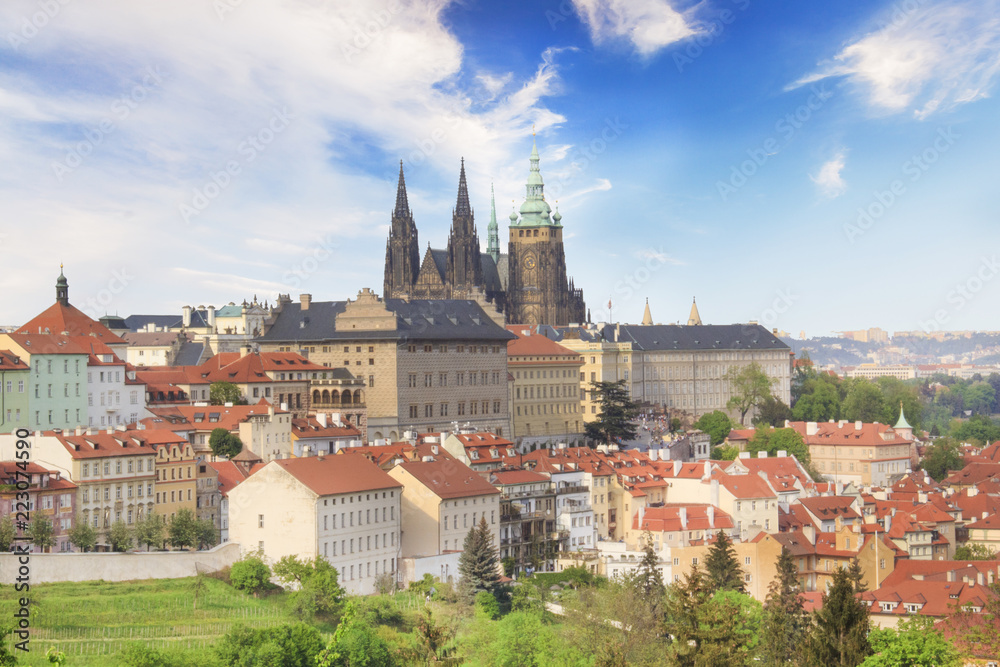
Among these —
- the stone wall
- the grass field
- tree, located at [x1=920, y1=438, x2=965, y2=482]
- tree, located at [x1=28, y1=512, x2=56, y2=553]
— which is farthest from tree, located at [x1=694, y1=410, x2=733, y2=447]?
tree, located at [x1=28, y1=512, x2=56, y2=553]

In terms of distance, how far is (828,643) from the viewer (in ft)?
167

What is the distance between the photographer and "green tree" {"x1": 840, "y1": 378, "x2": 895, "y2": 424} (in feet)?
483

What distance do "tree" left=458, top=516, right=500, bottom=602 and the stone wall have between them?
11.4 meters

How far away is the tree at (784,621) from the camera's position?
5753cm

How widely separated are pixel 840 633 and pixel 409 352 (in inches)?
2368

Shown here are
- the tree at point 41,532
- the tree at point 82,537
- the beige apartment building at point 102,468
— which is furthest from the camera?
the beige apartment building at point 102,468

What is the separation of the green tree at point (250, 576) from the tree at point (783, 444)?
195ft

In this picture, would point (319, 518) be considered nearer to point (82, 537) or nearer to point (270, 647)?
point (82, 537)

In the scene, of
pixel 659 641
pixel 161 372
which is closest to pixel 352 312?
pixel 161 372

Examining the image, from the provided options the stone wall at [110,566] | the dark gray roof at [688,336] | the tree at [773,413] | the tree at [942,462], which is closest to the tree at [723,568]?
the stone wall at [110,566]

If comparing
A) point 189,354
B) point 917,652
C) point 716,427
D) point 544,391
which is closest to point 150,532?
point 917,652

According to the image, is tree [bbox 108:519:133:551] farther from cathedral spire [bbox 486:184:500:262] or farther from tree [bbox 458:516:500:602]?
cathedral spire [bbox 486:184:500:262]

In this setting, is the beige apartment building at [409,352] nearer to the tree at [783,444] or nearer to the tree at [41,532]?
the tree at [783,444]

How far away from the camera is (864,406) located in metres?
→ 148
